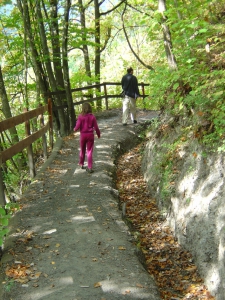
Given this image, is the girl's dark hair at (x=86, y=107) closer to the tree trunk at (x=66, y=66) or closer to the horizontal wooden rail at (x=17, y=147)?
the horizontal wooden rail at (x=17, y=147)

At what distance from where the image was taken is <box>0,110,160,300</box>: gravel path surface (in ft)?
13.4

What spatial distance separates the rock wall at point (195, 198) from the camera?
15.2 ft

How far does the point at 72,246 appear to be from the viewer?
16.5 feet

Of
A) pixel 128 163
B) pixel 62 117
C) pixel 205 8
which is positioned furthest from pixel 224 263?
pixel 62 117

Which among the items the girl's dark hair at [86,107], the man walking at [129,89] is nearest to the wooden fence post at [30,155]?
the girl's dark hair at [86,107]

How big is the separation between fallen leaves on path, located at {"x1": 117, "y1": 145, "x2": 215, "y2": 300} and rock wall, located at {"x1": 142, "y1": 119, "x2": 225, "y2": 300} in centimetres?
15

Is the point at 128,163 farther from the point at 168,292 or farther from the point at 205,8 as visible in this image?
the point at 168,292

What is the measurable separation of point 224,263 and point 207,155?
1896 millimetres

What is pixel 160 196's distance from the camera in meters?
7.11

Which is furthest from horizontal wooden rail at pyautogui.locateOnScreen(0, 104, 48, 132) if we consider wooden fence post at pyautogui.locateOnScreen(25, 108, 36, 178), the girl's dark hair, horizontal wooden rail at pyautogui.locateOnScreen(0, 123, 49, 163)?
the girl's dark hair

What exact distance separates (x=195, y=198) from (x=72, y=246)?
6.74 ft

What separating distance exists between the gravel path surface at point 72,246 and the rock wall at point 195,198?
0.89 meters

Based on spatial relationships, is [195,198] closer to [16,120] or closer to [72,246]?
[72,246]

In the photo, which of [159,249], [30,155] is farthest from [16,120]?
[159,249]
